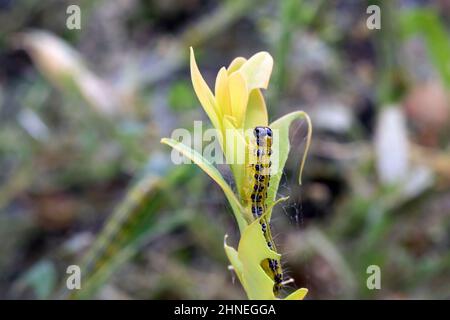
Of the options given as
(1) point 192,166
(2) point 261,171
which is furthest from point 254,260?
(1) point 192,166

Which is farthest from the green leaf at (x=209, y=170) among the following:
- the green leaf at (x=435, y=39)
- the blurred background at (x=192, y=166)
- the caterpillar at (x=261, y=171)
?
the green leaf at (x=435, y=39)

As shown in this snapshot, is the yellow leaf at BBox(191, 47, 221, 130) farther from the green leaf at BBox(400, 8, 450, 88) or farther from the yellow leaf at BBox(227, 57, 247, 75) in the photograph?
the green leaf at BBox(400, 8, 450, 88)

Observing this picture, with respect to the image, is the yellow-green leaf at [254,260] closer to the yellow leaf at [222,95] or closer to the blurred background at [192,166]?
the yellow leaf at [222,95]

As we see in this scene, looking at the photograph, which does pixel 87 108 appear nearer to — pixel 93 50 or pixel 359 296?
pixel 93 50

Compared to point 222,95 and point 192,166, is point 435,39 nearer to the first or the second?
point 192,166

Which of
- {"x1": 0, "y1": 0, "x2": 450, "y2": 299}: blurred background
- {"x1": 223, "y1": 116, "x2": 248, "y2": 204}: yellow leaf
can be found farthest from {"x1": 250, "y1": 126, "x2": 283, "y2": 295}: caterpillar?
{"x1": 0, "y1": 0, "x2": 450, "y2": 299}: blurred background

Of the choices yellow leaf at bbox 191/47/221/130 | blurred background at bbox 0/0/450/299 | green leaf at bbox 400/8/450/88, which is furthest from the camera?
green leaf at bbox 400/8/450/88

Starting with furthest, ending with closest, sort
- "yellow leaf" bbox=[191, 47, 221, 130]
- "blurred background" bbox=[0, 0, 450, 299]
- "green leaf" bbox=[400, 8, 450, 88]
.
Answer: "green leaf" bbox=[400, 8, 450, 88]
"blurred background" bbox=[0, 0, 450, 299]
"yellow leaf" bbox=[191, 47, 221, 130]
